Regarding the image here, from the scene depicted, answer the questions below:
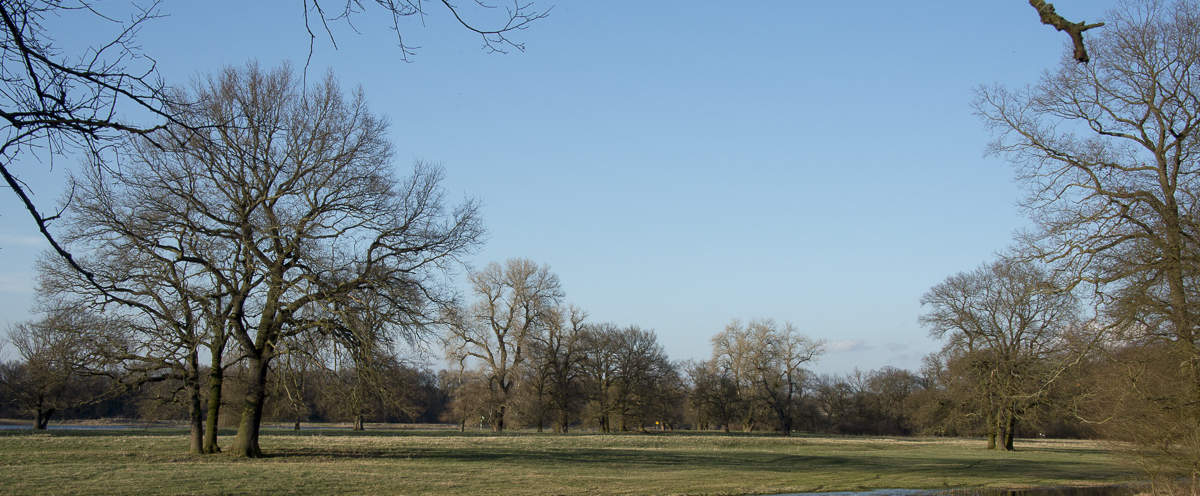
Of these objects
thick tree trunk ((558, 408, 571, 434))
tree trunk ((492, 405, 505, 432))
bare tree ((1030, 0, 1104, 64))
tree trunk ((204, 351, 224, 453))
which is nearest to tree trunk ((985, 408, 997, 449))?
thick tree trunk ((558, 408, 571, 434))

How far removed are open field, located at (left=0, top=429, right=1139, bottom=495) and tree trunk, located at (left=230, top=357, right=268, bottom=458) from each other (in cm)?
74

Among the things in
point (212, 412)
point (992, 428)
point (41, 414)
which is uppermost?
point (212, 412)

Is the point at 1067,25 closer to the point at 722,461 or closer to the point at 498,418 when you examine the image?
the point at 722,461

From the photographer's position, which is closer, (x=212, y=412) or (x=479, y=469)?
(x=479, y=469)

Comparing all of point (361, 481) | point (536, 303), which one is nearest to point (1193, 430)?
point (361, 481)

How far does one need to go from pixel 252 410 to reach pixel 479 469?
22.1ft

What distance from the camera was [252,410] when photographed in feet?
73.5

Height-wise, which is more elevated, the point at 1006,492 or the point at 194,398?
the point at 194,398

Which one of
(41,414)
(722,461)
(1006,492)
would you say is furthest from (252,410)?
(41,414)

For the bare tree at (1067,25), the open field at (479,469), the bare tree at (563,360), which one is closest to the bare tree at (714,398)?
the bare tree at (563,360)

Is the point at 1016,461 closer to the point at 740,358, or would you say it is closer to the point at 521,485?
the point at 521,485

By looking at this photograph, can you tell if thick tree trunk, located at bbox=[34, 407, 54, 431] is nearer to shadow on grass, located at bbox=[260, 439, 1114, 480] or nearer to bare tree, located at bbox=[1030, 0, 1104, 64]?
shadow on grass, located at bbox=[260, 439, 1114, 480]

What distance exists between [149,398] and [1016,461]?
113ft

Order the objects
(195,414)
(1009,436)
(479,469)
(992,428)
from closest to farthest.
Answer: (195,414) → (479,469) → (992,428) → (1009,436)
